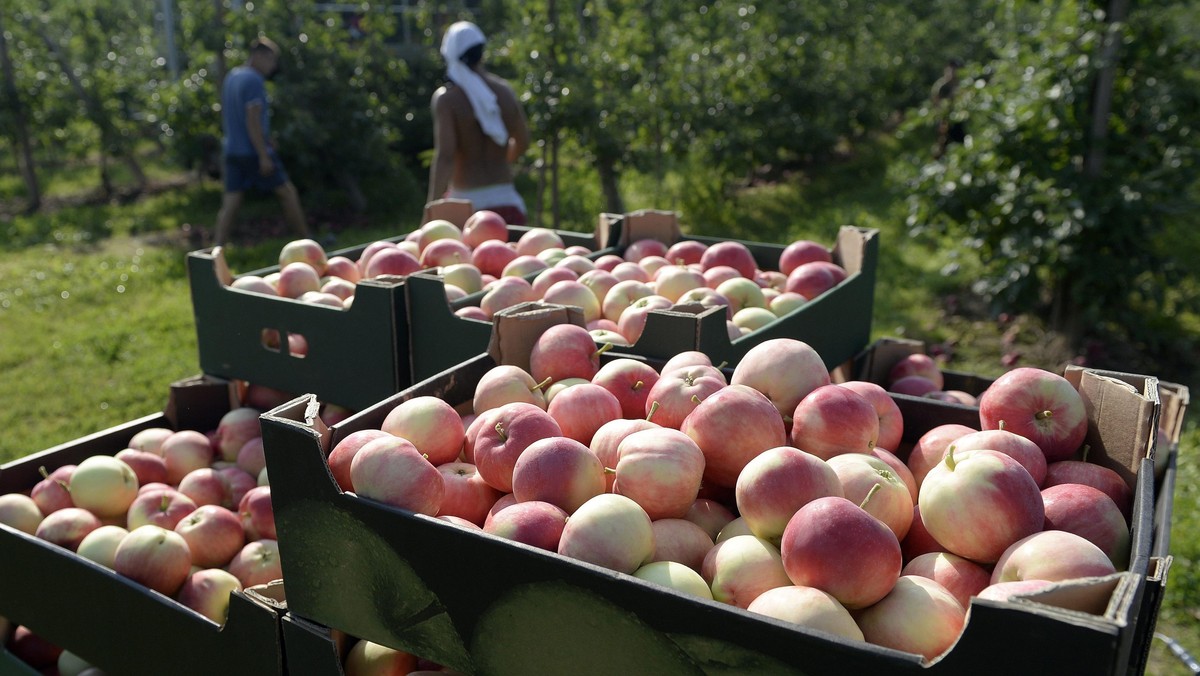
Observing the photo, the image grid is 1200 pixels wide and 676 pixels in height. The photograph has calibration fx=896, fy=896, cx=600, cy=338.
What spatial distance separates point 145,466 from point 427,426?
1274 mm

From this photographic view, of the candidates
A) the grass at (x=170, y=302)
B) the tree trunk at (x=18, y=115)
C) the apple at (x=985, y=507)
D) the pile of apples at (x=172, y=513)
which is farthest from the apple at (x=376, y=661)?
the tree trunk at (x=18, y=115)

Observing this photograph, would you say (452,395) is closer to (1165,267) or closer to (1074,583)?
(1074,583)

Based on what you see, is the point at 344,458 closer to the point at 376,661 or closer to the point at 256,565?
the point at 376,661

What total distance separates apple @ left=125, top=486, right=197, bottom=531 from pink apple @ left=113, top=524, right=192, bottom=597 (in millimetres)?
206

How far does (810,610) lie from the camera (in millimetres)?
1124

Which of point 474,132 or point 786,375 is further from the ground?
point 474,132

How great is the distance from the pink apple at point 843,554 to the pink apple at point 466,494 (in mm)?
574

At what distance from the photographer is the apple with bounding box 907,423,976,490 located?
1529mm

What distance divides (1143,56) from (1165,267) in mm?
1128

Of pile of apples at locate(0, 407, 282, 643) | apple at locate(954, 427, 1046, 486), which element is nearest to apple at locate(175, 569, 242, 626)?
pile of apples at locate(0, 407, 282, 643)

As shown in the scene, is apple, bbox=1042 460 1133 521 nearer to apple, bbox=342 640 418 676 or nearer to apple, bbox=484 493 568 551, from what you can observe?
apple, bbox=484 493 568 551

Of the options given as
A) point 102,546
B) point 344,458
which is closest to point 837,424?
point 344,458

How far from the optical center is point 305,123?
933cm

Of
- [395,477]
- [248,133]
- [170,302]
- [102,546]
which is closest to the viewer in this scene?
[395,477]
